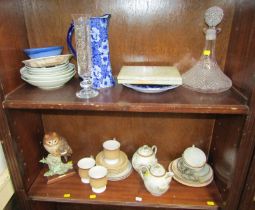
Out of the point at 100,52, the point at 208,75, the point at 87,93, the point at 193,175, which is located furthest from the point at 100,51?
the point at 193,175

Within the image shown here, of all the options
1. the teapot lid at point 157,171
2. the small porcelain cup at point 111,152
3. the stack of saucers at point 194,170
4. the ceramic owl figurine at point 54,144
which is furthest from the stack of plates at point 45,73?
the stack of saucers at point 194,170

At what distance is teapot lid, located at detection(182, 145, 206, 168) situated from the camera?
0.85 meters

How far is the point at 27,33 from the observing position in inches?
31.6

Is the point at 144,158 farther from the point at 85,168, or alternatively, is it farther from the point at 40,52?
the point at 40,52

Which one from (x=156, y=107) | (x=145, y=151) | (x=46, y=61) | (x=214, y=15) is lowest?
(x=145, y=151)

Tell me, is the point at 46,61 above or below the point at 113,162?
above

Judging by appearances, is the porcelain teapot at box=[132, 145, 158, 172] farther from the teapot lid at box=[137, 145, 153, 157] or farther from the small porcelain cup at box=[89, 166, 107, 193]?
the small porcelain cup at box=[89, 166, 107, 193]

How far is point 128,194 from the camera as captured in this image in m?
0.82

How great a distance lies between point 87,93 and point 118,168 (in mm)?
369

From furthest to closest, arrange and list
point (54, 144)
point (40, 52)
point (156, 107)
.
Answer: point (54, 144)
point (40, 52)
point (156, 107)

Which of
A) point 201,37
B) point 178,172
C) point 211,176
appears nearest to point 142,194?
point 178,172

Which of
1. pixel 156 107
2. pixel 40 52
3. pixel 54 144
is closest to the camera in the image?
pixel 156 107

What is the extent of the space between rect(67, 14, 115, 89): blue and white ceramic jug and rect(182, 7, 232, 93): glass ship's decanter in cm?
27

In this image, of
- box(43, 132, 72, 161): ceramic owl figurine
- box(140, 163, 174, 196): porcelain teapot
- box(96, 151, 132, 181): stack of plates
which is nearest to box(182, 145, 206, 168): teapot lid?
box(140, 163, 174, 196): porcelain teapot
